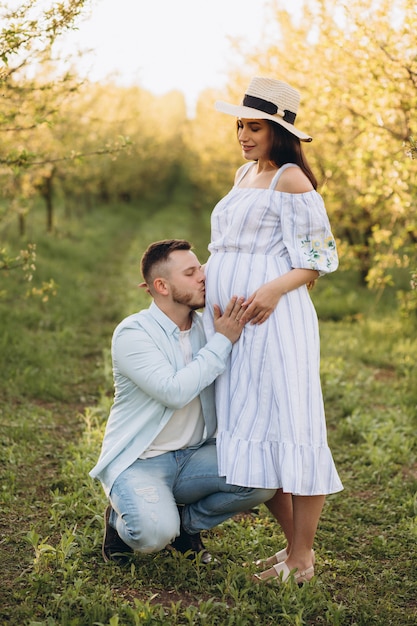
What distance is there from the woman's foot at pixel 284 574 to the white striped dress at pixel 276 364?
43 centimetres

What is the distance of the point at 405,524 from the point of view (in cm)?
404

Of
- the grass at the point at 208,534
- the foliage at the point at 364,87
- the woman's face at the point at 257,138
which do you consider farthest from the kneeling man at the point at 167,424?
the foliage at the point at 364,87

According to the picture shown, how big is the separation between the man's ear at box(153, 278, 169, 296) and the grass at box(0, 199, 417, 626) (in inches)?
50.0

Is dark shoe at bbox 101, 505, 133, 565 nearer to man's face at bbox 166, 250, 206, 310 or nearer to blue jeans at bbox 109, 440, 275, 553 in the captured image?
blue jeans at bbox 109, 440, 275, 553

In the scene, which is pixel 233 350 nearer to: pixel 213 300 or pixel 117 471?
pixel 213 300

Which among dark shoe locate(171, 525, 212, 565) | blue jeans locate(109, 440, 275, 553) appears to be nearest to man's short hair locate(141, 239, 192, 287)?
blue jeans locate(109, 440, 275, 553)

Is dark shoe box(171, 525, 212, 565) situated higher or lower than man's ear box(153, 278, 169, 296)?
lower

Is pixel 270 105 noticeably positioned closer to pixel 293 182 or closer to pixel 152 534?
pixel 293 182

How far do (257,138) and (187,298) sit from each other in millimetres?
833

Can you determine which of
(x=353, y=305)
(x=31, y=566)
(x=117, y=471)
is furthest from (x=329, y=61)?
(x=31, y=566)

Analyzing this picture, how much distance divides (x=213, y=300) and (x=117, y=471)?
0.93 metres

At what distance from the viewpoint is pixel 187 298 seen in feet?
11.3

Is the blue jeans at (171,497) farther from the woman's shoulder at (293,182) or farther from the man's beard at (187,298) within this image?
the woman's shoulder at (293,182)

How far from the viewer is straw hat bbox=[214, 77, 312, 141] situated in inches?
128
